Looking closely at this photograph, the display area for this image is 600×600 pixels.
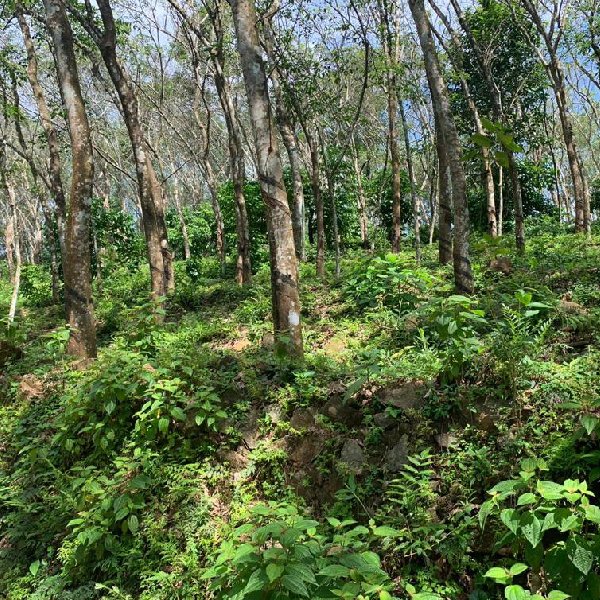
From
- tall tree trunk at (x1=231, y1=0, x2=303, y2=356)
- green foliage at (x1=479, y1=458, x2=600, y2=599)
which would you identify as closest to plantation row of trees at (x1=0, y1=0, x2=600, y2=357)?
tall tree trunk at (x1=231, y1=0, x2=303, y2=356)

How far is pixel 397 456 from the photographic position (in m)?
4.09

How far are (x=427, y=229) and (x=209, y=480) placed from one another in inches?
871

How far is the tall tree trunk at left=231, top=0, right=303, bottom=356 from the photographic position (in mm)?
5793

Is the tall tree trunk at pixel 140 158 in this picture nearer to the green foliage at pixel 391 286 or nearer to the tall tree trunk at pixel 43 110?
the tall tree trunk at pixel 43 110

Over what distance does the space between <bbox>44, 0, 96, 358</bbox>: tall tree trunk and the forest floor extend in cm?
67

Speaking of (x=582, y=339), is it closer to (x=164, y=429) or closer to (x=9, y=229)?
(x=164, y=429)

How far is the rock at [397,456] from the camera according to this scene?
401 centimetres

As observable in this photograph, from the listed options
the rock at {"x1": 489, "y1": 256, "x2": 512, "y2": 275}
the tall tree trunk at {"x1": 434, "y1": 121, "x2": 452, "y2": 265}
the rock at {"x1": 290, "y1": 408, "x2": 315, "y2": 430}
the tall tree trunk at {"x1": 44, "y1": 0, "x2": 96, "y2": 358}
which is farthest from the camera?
the tall tree trunk at {"x1": 434, "y1": 121, "x2": 452, "y2": 265}

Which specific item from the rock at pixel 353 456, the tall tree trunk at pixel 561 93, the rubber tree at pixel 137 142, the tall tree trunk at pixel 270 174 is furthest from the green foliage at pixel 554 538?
the tall tree trunk at pixel 561 93

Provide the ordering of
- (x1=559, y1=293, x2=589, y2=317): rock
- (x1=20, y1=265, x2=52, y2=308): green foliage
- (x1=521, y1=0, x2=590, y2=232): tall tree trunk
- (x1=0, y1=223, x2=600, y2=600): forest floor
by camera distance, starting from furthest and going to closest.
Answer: (x1=20, y1=265, x2=52, y2=308): green foliage
(x1=521, y1=0, x2=590, y2=232): tall tree trunk
(x1=559, y1=293, x2=589, y2=317): rock
(x1=0, y1=223, x2=600, y2=600): forest floor

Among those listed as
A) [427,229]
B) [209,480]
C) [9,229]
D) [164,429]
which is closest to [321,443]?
[209,480]

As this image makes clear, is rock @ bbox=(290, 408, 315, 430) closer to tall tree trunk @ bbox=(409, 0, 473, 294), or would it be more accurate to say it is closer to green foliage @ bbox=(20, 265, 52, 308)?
tall tree trunk @ bbox=(409, 0, 473, 294)

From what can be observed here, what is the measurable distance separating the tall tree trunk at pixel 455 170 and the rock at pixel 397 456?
11.2 feet

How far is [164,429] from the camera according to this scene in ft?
15.2
